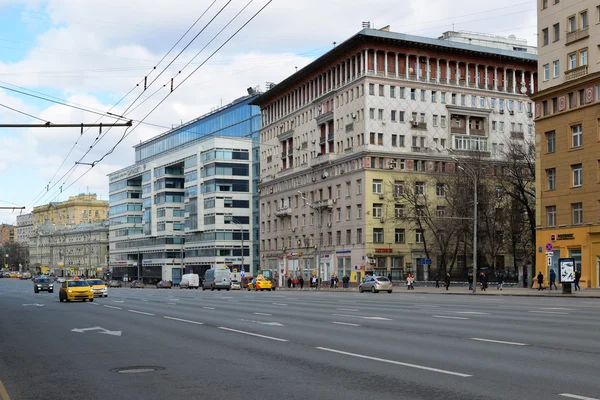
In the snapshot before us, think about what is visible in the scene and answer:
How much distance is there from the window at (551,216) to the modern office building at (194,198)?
5449 centimetres

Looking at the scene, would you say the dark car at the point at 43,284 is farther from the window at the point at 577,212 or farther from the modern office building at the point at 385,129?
the window at the point at 577,212


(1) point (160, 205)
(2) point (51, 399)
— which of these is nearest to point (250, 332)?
(2) point (51, 399)

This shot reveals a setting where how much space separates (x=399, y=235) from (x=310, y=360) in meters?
75.1

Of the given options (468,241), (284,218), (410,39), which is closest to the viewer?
(468,241)

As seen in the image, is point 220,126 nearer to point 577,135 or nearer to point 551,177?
point 551,177

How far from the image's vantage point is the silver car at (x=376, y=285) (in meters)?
59.5

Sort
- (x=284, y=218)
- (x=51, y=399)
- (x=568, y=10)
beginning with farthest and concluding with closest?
(x=284, y=218) < (x=568, y=10) < (x=51, y=399)

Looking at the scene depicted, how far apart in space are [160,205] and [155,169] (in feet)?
22.9

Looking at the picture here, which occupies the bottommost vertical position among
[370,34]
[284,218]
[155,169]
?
[284,218]

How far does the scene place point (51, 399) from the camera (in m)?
10.0

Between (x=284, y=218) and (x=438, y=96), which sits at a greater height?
(x=438, y=96)

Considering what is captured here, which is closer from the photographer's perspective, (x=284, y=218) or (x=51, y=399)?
(x=51, y=399)

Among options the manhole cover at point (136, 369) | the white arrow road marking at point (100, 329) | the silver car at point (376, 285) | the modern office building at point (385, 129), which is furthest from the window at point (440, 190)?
the manhole cover at point (136, 369)

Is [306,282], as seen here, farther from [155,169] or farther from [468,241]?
[155,169]
